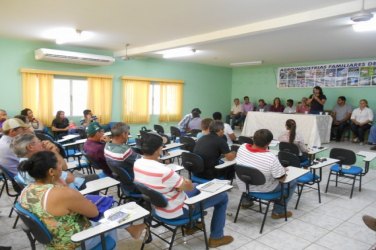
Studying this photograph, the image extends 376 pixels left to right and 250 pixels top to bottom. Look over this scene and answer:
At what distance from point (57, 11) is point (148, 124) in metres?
5.16

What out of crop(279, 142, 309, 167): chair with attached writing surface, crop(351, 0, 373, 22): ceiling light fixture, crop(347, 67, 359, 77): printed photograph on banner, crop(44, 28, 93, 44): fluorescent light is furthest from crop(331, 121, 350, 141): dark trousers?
crop(44, 28, 93, 44): fluorescent light

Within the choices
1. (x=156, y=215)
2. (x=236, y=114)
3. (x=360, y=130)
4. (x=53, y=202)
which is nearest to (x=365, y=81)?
(x=360, y=130)

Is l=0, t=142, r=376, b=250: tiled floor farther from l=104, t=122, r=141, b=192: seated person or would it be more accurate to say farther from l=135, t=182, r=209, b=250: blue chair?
l=104, t=122, r=141, b=192: seated person

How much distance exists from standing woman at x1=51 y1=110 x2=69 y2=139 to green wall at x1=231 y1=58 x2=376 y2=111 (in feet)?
23.2

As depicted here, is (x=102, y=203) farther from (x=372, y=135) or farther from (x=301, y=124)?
(x=372, y=135)

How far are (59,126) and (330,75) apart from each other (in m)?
8.25

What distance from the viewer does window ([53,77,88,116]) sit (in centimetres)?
724

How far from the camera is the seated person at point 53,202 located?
1.53m

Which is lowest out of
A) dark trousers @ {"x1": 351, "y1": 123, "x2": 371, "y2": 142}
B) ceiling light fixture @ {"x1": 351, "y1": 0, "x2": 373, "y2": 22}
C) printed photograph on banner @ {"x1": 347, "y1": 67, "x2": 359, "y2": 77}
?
dark trousers @ {"x1": 351, "y1": 123, "x2": 371, "y2": 142}

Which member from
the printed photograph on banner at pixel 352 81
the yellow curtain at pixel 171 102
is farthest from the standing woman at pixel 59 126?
the printed photograph on banner at pixel 352 81

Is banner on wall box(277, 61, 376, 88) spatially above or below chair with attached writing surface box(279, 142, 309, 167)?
above

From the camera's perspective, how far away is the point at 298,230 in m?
2.91

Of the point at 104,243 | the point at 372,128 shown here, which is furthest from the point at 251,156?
the point at 372,128

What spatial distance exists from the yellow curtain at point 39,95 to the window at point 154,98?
3.04 meters
